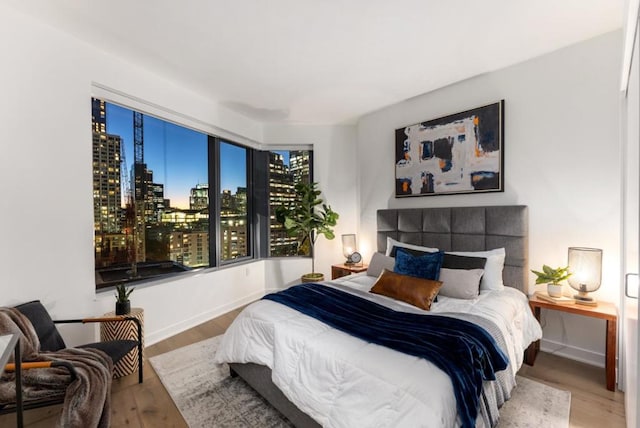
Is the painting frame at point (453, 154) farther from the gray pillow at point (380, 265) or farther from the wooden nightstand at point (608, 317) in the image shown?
the wooden nightstand at point (608, 317)

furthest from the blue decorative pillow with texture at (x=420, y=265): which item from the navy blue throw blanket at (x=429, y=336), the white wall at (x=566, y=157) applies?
the white wall at (x=566, y=157)

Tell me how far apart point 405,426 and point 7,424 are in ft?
8.22

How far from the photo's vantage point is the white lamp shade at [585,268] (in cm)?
231

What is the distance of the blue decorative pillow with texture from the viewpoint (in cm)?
266

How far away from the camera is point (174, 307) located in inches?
130

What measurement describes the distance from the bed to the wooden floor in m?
0.40

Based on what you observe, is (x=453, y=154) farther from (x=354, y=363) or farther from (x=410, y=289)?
(x=354, y=363)

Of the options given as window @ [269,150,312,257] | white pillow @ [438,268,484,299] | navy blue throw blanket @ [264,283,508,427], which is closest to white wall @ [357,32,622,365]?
white pillow @ [438,268,484,299]

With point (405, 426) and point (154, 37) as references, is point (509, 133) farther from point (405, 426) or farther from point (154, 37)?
point (154, 37)

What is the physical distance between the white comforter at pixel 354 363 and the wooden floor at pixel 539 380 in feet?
1.25

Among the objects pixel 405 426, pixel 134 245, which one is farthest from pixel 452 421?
pixel 134 245

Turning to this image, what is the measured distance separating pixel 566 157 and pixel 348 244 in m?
2.62

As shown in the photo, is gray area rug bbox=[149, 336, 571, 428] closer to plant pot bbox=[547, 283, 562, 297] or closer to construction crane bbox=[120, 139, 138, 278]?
plant pot bbox=[547, 283, 562, 297]

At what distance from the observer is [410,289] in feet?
7.84
